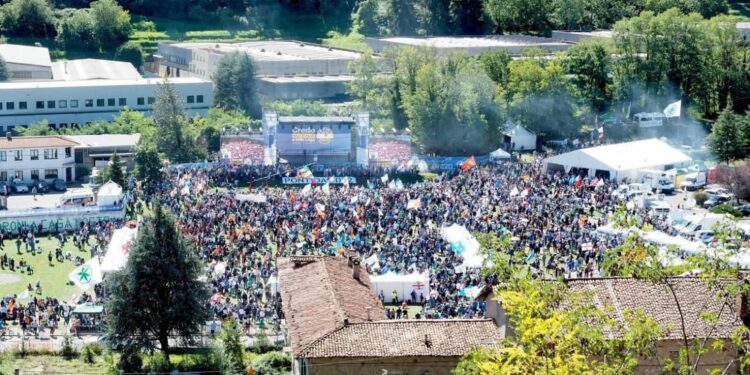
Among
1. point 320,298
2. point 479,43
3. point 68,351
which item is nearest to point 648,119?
point 479,43

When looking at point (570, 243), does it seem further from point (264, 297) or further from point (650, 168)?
point (650, 168)

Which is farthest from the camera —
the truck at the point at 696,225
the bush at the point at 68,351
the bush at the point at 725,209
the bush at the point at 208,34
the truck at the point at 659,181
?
the bush at the point at 208,34

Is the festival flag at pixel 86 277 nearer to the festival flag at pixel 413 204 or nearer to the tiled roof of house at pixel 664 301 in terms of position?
the festival flag at pixel 413 204

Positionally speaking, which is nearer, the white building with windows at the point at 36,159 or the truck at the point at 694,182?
the truck at the point at 694,182

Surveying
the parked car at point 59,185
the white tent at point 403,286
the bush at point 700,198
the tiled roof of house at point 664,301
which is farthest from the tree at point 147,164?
the tiled roof of house at point 664,301

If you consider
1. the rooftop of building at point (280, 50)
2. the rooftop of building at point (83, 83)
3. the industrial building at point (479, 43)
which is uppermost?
the industrial building at point (479, 43)

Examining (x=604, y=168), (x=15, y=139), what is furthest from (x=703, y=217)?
(x=15, y=139)
